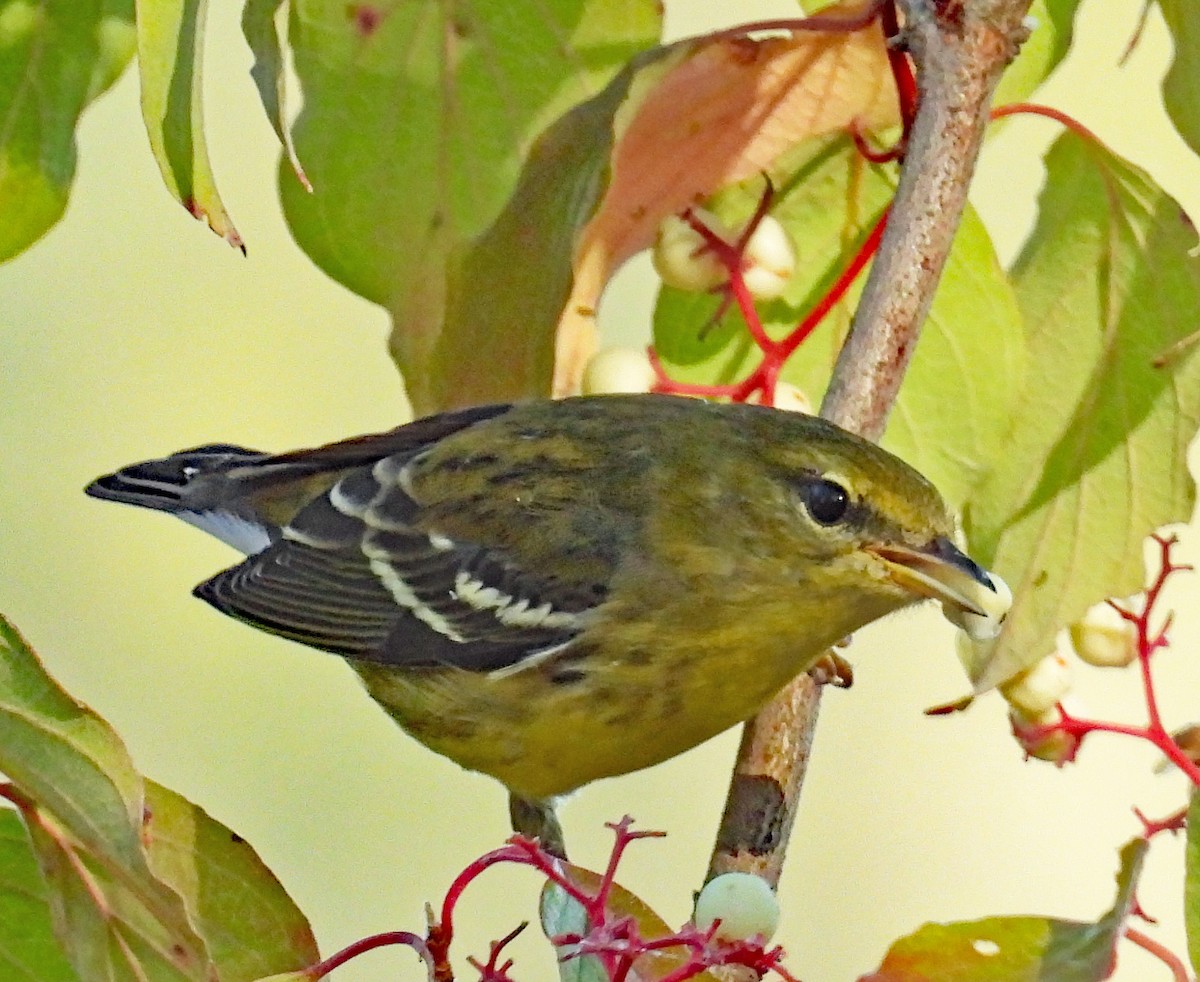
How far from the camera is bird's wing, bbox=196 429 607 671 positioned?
2.11 m

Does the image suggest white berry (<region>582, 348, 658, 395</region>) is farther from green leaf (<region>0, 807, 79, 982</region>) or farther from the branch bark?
green leaf (<region>0, 807, 79, 982</region>)

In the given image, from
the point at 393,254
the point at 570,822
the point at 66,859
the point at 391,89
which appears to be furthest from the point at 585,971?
the point at 570,822

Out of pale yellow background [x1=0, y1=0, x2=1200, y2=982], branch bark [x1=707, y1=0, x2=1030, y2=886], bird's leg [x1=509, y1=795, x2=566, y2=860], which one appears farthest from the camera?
pale yellow background [x1=0, y1=0, x2=1200, y2=982]

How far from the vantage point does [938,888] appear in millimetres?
3869

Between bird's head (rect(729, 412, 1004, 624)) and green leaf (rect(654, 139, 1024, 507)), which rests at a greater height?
green leaf (rect(654, 139, 1024, 507))

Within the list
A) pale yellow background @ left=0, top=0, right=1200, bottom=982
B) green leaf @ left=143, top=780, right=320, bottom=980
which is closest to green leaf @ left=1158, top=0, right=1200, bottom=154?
green leaf @ left=143, top=780, right=320, bottom=980

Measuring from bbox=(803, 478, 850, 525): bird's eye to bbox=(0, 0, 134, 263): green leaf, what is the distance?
0.81 metres

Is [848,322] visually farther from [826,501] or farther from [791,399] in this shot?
[826,501]

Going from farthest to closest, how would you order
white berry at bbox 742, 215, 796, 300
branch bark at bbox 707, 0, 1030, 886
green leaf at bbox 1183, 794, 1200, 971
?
white berry at bbox 742, 215, 796, 300
branch bark at bbox 707, 0, 1030, 886
green leaf at bbox 1183, 794, 1200, 971

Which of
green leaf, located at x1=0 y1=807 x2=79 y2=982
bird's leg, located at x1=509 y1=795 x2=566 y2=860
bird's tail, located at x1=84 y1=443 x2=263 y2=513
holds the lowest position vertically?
green leaf, located at x1=0 y1=807 x2=79 y2=982

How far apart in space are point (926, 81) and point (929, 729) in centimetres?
249

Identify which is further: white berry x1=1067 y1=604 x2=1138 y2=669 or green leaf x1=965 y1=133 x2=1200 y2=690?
white berry x1=1067 y1=604 x2=1138 y2=669

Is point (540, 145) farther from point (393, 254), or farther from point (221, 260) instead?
point (221, 260)

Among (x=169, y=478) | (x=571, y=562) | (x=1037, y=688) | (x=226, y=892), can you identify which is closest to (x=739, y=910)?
(x=226, y=892)
